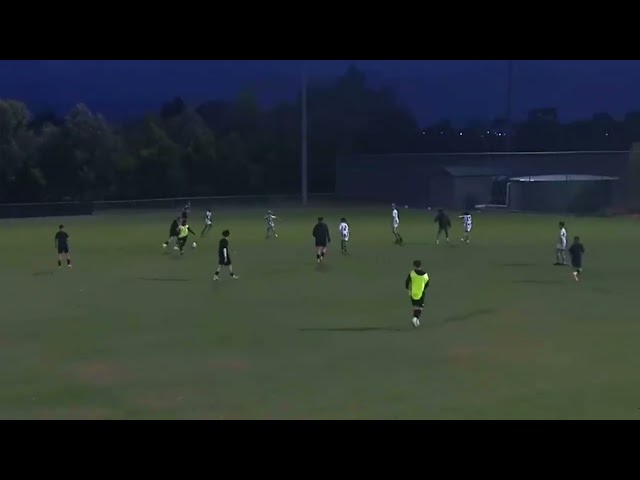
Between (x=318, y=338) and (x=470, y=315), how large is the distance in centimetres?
409

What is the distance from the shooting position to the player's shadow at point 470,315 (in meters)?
18.1

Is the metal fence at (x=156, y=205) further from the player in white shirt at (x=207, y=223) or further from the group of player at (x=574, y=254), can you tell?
the group of player at (x=574, y=254)

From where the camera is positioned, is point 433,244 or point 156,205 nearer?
point 433,244

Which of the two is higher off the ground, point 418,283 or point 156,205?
point 418,283

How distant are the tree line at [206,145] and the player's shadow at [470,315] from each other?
2120 inches

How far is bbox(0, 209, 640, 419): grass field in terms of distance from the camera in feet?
38.9

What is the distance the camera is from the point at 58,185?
2680 inches

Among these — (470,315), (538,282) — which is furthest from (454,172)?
(470,315)

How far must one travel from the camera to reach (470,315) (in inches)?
733

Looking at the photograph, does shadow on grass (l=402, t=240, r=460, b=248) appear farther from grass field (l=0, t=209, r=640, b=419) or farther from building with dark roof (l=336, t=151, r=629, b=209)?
building with dark roof (l=336, t=151, r=629, b=209)

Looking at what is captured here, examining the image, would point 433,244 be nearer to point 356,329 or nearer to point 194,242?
point 194,242

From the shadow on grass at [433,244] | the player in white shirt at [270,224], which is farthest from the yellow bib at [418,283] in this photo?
the player in white shirt at [270,224]

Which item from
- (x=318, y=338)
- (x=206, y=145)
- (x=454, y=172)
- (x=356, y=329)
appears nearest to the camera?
(x=318, y=338)

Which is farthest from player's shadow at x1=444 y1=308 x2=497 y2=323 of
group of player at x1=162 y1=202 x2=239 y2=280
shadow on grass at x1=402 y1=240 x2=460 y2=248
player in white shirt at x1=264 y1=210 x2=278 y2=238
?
player in white shirt at x1=264 y1=210 x2=278 y2=238
